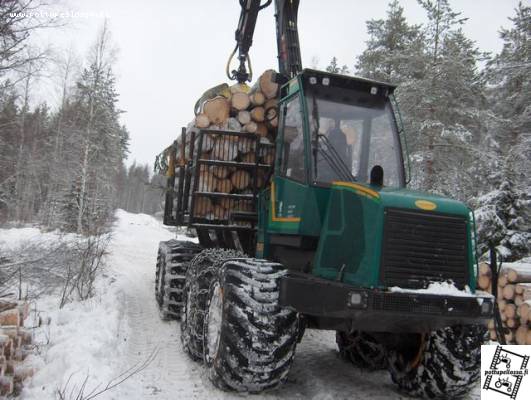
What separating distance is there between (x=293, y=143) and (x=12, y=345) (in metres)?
3.62

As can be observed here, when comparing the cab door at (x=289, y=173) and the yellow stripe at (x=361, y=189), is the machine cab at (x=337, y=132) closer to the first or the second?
the cab door at (x=289, y=173)

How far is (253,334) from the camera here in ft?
14.7

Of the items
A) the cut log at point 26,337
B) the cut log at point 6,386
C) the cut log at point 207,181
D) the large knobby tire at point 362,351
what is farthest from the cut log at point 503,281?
the cut log at point 6,386

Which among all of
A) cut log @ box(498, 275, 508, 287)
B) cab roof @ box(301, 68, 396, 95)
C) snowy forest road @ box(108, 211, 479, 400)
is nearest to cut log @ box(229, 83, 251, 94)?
cab roof @ box(301, 68, 396, 95)

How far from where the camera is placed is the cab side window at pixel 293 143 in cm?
538

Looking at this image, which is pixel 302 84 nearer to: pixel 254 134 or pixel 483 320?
pixel 254 134

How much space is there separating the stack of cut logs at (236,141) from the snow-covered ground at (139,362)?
200cm

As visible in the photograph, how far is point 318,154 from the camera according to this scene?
5.26 meters

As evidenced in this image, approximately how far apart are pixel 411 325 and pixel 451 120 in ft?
51.8

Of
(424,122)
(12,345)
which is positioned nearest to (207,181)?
(12,345)

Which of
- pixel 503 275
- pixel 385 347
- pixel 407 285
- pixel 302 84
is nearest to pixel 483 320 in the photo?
pixel 407 285

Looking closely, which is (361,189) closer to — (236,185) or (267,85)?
(236,185)

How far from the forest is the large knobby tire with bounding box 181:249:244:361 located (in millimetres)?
3230

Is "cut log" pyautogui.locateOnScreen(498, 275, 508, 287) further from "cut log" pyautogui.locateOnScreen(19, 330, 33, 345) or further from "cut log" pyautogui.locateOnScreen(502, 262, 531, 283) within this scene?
"cut log" pyautogui.locateOnScreen(19, 330, 33, 345)
